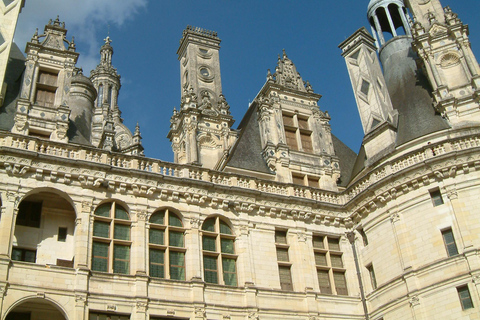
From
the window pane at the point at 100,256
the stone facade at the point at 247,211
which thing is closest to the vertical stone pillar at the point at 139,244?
the stone facade at the point at 247,211

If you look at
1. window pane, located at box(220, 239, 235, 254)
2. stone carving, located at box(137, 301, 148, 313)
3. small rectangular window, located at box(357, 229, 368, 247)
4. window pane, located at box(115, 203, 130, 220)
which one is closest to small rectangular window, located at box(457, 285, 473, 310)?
small rectangular window, located at box(357, 229, 368, 247)

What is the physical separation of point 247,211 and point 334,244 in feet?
13.2

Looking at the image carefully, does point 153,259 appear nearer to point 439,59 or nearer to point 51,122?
point 51,122

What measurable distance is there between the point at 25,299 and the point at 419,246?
12.9 meters

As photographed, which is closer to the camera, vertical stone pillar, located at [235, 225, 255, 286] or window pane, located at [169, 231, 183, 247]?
window pane, located at [169, 231, 183, 247]

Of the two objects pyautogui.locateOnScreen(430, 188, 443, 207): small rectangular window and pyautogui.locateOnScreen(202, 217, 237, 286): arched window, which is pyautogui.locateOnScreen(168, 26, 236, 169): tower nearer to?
pyautogui.locateOnScreen(202, 217, 237, 286): arched window

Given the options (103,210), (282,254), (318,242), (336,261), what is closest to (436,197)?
(336,261)

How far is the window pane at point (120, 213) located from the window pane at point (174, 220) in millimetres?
1548

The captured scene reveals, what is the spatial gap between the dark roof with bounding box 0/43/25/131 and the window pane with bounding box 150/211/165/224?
19.5 ft

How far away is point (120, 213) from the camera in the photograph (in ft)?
64.6

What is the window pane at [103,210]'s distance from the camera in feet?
63.6

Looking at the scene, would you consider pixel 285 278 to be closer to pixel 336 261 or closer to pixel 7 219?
pixel 336 261

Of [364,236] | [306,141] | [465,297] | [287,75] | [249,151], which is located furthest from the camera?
[287,75]

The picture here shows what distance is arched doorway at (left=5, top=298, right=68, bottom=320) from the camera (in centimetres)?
1783
